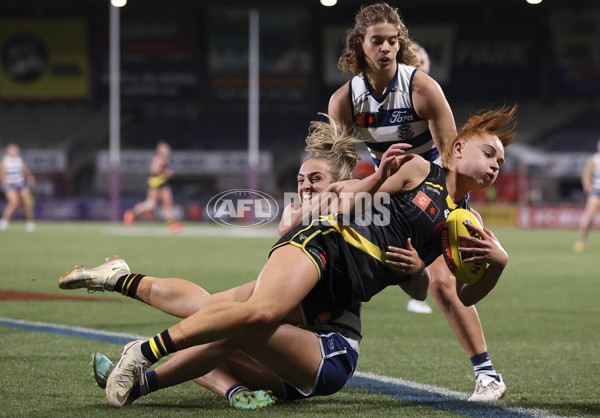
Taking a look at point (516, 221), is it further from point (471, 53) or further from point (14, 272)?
point (14, 272)

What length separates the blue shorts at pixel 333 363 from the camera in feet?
11.5

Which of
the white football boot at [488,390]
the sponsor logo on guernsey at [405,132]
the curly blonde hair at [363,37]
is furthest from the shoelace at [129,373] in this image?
the curly blonde hair at [363,37]

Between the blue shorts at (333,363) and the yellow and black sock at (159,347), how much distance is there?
62cm

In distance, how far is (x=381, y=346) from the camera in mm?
5586

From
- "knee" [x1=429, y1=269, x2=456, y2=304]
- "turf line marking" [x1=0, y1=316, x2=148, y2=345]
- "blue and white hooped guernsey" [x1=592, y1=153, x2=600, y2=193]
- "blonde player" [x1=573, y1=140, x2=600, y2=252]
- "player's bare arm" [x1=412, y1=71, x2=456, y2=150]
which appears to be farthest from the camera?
"blue and white hooped guernsey" [x1=592, y1=153, x2=600, y2=193]

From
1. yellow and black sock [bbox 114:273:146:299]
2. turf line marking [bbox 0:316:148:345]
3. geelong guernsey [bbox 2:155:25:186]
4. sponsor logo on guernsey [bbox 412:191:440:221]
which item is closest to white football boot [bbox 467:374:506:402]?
sponsor logo on guernsey [bbox 412:191:440:221]

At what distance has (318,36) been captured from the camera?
3319 centimetres

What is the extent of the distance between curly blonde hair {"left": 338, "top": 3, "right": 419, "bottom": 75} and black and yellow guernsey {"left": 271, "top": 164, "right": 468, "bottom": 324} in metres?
1.10

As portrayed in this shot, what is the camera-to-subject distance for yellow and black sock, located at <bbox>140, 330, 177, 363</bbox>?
3.29 meters

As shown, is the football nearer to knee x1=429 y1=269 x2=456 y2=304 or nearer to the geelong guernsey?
knee x1=429 y1=269 x2=456 y2=304

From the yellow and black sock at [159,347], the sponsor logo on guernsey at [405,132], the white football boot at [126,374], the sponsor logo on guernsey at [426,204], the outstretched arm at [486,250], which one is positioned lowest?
the white football boot at [126,374]

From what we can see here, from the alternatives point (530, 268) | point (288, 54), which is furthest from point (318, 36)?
point (530, 268)

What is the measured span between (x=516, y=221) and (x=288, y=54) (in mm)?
11724

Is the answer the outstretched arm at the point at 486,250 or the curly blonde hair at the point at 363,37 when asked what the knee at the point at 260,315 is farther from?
the curly blonde hair at the point at 363,37
